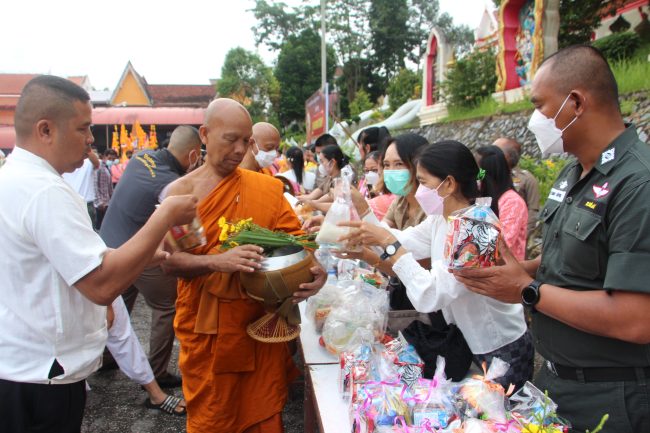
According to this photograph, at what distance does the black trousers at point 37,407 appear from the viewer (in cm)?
167

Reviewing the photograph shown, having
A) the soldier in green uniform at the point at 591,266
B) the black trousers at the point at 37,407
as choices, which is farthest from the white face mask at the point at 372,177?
the black trousers at the point at 37,407

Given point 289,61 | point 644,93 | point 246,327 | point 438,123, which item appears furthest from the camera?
point 289,61

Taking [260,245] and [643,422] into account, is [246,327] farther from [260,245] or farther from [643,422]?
[643,422]

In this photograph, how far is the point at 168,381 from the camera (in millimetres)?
4074

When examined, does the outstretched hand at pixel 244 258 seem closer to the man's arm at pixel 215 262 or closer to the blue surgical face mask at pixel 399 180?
the man's arm at pixel 215 262

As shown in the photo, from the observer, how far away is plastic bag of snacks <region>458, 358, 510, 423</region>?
1513mm

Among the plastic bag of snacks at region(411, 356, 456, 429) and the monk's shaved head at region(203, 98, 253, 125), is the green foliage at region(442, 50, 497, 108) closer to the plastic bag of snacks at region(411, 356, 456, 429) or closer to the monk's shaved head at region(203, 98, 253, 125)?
the monk's shaved head at region(203, 98, 253, 125)

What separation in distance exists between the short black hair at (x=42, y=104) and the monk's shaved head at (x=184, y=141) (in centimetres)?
240

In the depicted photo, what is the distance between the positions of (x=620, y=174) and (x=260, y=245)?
1468mm

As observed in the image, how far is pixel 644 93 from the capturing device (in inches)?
251

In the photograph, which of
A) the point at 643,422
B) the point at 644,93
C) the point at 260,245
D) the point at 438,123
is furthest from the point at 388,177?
the point at 438,123

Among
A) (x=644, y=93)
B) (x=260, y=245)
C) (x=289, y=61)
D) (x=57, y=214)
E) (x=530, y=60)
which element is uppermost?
(x=289, y=61)

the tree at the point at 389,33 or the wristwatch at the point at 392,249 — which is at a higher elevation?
the tree at the point at 389,33

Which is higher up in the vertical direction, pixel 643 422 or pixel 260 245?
pixel 260 245
